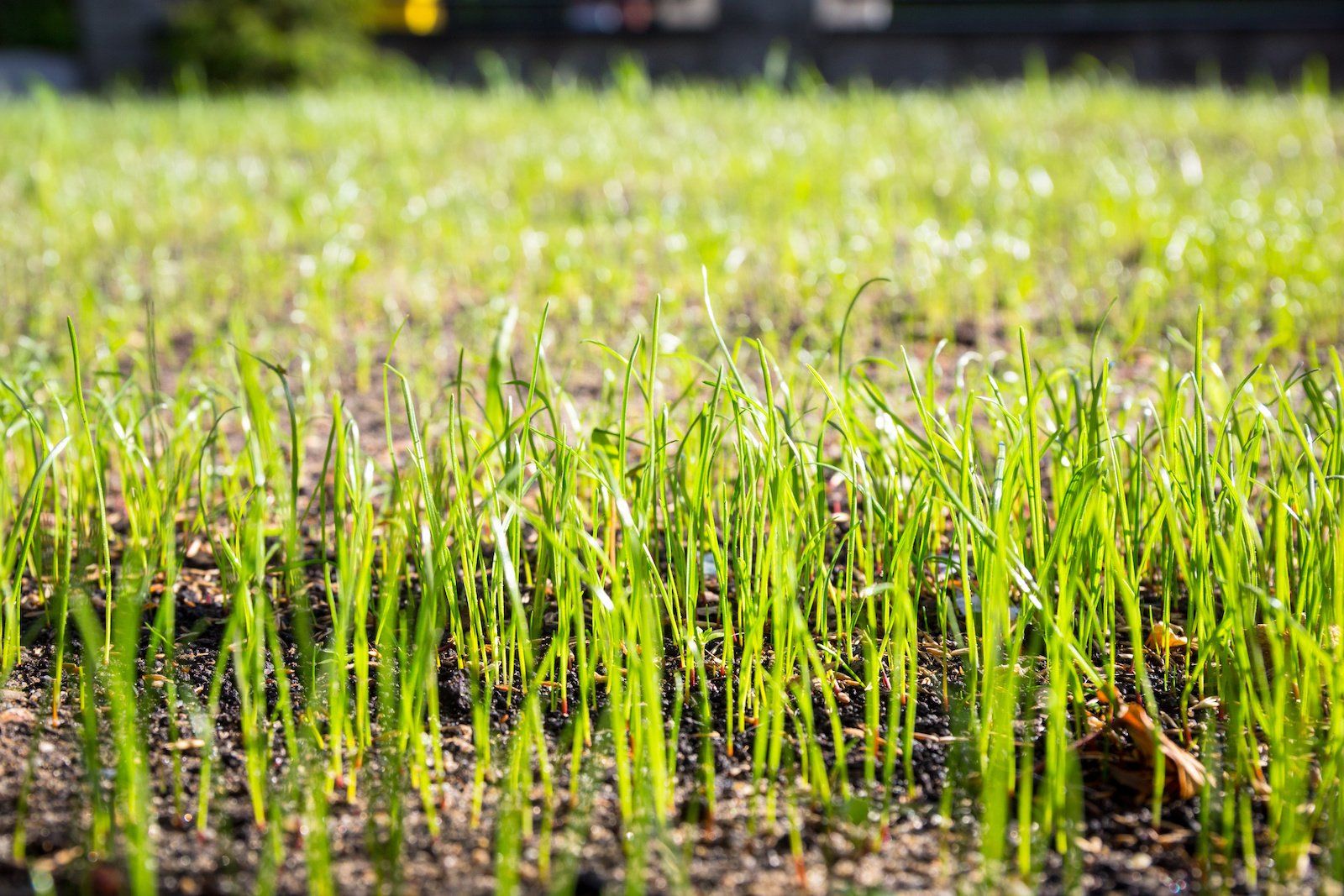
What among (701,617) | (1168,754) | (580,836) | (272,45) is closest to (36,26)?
(272,45)

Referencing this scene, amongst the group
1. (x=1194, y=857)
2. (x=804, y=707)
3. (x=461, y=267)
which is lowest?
(x=1194, y=857)

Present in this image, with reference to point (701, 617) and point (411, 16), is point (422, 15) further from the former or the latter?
point (701, 617)

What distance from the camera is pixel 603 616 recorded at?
1.68 m

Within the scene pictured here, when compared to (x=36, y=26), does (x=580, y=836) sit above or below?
below

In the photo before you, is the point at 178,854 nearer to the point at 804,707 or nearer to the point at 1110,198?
the point at 804,707

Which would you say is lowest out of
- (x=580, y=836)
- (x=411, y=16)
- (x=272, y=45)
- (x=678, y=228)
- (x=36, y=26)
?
(x=580, y=836)

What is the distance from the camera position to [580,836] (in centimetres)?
144

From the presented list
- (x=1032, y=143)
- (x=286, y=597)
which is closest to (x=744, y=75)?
(x=1032, y=143)

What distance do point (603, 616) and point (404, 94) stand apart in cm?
830

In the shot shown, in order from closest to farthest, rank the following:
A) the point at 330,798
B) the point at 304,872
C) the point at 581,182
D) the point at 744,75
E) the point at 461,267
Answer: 1. the point at 304,872
2. the point at 330,798
3. the point at 461,267
4. the point at 581,182
5. the point at 744,75

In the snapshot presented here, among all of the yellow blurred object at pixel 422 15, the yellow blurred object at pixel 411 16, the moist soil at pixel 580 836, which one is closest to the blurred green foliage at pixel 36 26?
the yellow blurred object at pixel 411 16

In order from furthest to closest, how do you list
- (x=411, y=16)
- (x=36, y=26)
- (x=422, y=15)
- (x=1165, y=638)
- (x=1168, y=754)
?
(x=36, y=26) → (x=422, y=15) → (x=411, y=16) → (x=1165, y=638) → (x=1168, y=754)

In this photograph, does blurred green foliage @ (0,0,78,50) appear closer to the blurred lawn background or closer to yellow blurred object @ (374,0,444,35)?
yellow blurred object @ (374,0,444,35)

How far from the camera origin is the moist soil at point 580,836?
1.37 m
